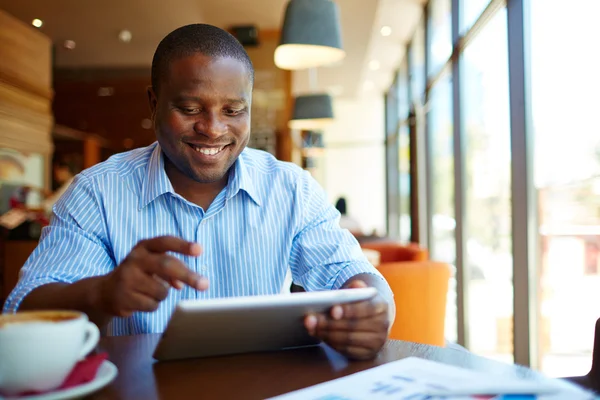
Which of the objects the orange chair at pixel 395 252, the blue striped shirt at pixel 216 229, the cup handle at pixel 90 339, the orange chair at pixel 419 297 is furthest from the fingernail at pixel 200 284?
the orange chair at pixel 395 252

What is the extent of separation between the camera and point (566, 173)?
2.87 meters

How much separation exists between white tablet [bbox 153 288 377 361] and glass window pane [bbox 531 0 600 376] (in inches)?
74.3

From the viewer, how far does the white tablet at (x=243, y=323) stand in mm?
809

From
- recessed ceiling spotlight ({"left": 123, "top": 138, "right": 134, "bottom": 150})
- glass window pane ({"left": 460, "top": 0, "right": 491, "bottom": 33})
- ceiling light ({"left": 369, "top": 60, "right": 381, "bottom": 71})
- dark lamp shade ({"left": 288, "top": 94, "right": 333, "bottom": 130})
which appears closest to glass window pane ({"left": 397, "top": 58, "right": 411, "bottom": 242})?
ceiling light ({"left": 369, "top": 60, "right": 381, "bottom": 71})

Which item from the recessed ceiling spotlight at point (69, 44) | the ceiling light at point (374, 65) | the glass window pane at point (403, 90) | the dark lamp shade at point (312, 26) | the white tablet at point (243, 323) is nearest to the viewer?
the white tablet at point (243, 323)

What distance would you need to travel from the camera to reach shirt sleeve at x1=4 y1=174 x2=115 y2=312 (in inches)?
46.0

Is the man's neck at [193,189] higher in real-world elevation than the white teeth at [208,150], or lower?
lower

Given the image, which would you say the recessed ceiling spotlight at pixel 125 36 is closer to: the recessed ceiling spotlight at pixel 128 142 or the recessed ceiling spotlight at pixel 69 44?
the recessed ceiling spotlight at pixel 69 44

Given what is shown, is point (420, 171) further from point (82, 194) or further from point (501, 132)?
point (82, 194)

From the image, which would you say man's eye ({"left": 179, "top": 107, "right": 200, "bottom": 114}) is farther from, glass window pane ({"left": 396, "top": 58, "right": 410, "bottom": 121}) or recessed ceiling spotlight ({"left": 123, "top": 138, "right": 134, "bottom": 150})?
recessed ceiling spotlight ({"left": 123, "top": 138, "right": 134, "bottom": 150})

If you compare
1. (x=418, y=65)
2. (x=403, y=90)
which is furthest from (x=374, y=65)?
(x=418, y=65)

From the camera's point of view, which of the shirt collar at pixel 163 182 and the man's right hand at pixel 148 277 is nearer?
the man's right hand at pixel 148 277

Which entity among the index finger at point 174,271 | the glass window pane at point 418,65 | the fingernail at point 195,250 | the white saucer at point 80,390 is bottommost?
the white saucer at point 80,390

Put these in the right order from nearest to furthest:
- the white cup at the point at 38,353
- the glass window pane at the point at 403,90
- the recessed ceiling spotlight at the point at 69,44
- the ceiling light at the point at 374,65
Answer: the white cup at the point at 38,353, the recessed ceiling spotlight at the point at 69,44, the glass window pane at the point at 403,90, the ceiling light at the point at 374,65
